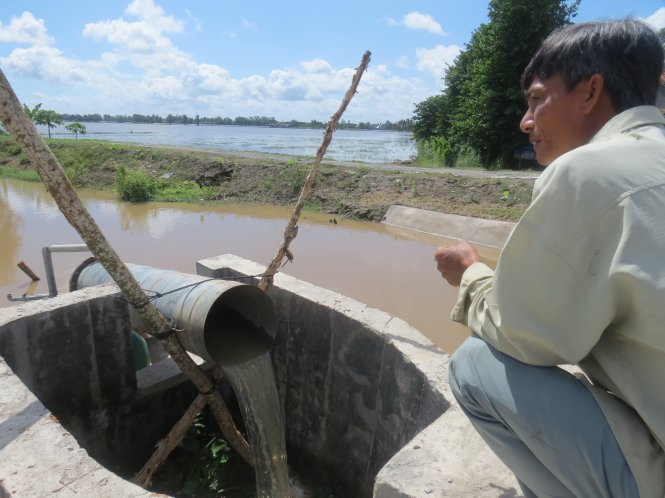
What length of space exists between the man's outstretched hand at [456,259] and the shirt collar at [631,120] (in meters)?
0.54

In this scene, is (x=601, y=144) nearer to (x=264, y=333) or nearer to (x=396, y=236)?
(x=264, y=333)

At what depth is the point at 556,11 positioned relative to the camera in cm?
1761

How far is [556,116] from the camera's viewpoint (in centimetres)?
130

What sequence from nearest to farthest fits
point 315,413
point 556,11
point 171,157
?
point 315,413, point 556,11, point 171,157

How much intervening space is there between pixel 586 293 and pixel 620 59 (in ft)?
1.97

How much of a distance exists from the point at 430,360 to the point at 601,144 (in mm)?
1830

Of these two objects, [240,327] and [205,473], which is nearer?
[240,327]

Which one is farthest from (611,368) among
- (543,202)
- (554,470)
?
(543,202)

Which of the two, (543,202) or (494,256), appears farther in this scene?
(494,256)

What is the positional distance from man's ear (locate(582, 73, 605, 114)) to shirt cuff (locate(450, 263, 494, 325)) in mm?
513

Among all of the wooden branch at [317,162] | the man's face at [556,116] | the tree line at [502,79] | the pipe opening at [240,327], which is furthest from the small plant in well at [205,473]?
the tree line at [502,79]

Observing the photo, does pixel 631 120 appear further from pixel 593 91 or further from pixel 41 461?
pixel 41 461

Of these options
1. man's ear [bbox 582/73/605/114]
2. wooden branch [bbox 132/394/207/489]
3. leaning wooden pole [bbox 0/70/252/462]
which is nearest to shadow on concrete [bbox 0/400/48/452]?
leaning wooden pole [bbox 0/70/252/462]

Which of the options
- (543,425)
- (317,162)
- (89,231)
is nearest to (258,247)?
(317,162)
